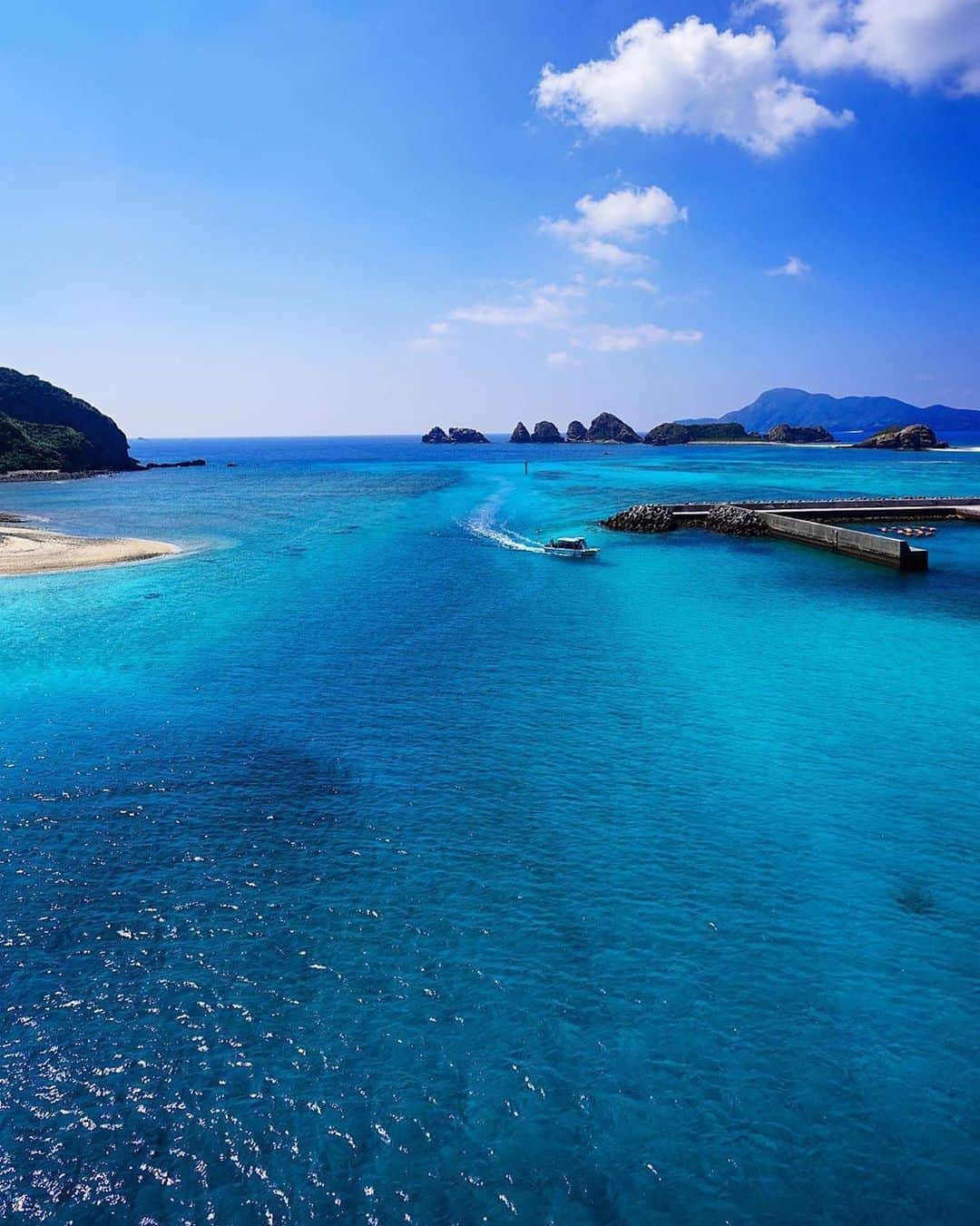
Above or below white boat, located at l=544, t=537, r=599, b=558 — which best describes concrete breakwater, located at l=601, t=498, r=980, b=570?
above

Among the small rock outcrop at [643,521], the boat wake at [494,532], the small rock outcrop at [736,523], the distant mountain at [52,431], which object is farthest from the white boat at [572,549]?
the distant mountain at [52,431]

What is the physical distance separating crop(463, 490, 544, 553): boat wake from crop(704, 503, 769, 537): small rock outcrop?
2024cm

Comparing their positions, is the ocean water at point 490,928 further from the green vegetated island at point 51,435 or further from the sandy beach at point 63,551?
the green vegetated island at point 51,435

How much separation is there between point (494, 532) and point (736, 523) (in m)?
25.3

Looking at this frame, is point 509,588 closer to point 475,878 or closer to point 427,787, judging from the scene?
point 427,787

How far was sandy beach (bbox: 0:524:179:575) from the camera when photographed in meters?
57.9

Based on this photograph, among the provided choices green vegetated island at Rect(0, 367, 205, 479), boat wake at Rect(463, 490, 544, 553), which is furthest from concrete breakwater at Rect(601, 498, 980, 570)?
green vegetated island at Rect(0, 367, 205, 479)

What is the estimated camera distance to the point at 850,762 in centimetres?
2283

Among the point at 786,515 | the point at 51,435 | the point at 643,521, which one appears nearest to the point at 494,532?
the point at 643,521

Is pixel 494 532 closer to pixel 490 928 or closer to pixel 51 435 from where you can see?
pixel 490 928

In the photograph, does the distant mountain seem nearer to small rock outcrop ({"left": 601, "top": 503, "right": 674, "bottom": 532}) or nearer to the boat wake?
the boat wake

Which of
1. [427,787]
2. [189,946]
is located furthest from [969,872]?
[189,946]

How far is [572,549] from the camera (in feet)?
204

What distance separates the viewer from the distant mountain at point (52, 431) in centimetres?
15238
